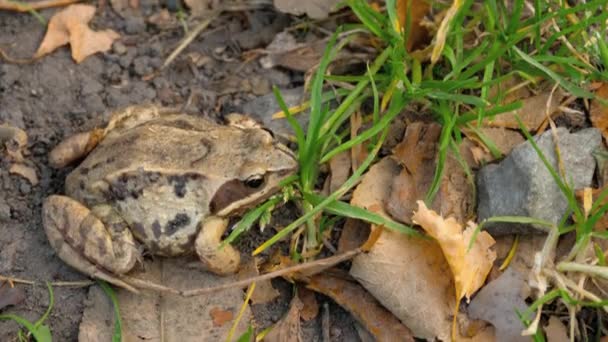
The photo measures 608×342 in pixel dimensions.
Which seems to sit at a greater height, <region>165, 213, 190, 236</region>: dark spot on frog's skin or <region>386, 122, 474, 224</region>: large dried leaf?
<region>386, 122, 474, 224</region>: large dried leaf

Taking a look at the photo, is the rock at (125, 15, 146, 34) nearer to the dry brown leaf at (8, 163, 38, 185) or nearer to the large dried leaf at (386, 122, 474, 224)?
the dry brown leaf at (8, 163, 38, 185)

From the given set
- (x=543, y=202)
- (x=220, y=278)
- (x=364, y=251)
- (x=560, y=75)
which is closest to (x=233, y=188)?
(x=220, y=278)

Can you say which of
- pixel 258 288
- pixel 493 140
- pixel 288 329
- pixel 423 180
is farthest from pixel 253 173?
pixel 493 140

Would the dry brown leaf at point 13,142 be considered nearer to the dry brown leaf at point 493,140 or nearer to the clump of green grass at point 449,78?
the clump of green grass at point 449,78

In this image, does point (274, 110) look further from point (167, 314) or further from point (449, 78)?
point (167, 314)

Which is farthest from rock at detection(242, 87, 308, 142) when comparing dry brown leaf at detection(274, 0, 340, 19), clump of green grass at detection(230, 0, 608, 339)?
dry brown leaf at detection(274, 0, 340, 19)

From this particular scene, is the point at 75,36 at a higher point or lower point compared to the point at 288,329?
higher
